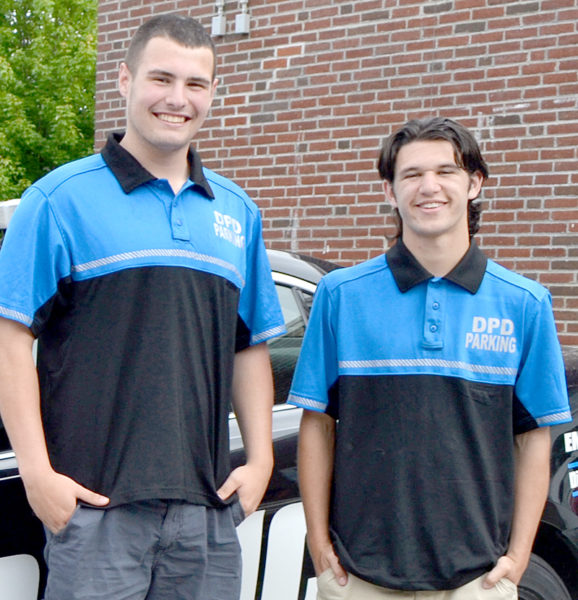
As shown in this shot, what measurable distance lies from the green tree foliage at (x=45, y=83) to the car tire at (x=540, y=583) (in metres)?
17.3

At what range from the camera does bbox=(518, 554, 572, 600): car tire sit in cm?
292

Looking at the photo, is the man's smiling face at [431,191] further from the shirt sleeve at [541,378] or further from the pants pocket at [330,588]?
the pants pocket at [330,588]

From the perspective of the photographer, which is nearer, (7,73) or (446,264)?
(446,264)

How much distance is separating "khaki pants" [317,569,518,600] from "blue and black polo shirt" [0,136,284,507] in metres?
0.34

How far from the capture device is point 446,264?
7.14 ft

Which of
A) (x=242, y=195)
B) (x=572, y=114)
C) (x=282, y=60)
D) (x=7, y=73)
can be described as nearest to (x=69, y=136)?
(x=7, y=73)

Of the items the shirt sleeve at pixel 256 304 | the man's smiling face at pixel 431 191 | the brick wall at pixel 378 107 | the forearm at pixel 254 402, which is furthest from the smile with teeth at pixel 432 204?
the brick wall at pixel 378 107

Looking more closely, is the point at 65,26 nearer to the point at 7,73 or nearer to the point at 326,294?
the point at 7,73

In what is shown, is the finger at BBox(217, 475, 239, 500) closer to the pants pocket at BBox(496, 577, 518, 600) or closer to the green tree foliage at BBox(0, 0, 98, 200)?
the pants pocket at BBox(496, 577, 518, 600)

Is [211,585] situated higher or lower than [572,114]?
lower

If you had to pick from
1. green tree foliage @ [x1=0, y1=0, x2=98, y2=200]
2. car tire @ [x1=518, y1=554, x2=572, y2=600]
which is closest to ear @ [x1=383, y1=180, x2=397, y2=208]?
car tire @ [x1=518, y1=554, x2=572, y2=600]

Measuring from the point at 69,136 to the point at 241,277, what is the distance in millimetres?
18418

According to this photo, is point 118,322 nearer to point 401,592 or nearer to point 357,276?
point 357,276

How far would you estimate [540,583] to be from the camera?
2951 mm
